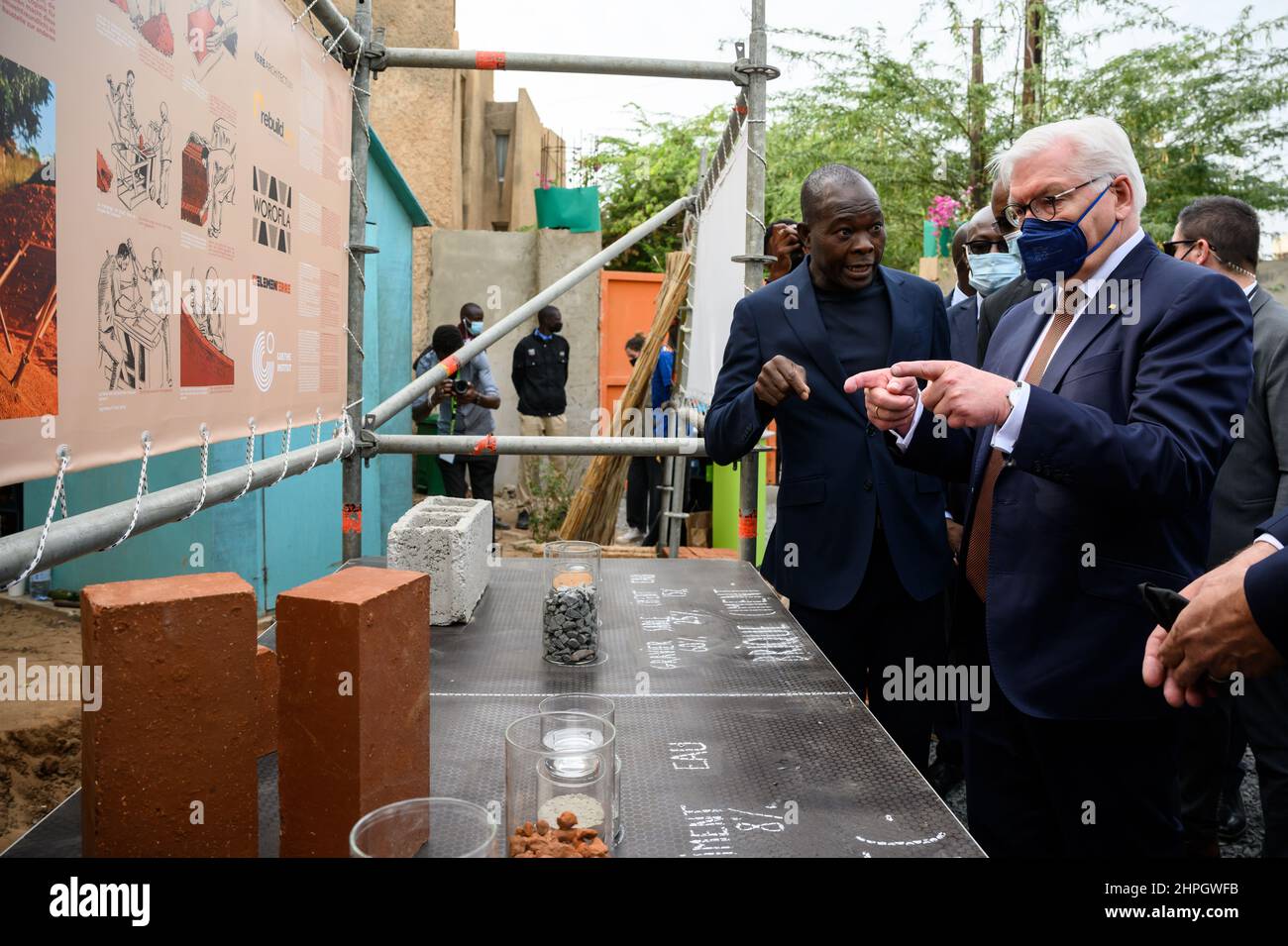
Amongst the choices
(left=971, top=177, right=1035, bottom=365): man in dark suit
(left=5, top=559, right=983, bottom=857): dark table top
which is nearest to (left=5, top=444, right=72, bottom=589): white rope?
(left=5, top=559, right=983, bottom=857): dark table top

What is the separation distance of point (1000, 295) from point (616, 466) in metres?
3.25

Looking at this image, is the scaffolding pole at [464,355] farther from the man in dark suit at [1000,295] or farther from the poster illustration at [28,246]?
Result: the poster illustration at [28,246]

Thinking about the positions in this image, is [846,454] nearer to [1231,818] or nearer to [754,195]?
[754,195]

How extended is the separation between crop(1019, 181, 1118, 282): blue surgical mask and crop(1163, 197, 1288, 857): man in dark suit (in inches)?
47.7

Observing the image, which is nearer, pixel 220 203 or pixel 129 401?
pixel 129 401

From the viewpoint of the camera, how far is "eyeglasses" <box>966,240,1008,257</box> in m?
3.75

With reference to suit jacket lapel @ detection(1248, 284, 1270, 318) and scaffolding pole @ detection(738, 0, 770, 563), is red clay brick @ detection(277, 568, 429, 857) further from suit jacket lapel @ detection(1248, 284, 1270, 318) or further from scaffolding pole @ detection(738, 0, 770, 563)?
suit jacket lapel @ detection(1248, 284, 1270, 318)

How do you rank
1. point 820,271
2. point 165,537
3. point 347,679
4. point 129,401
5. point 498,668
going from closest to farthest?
point 347,679 < point 129,401 < point 498,668 < point 820,271 < point 165,537

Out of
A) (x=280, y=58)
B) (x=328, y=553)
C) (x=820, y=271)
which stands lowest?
(x=328, y=553)

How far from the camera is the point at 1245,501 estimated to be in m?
3.02
